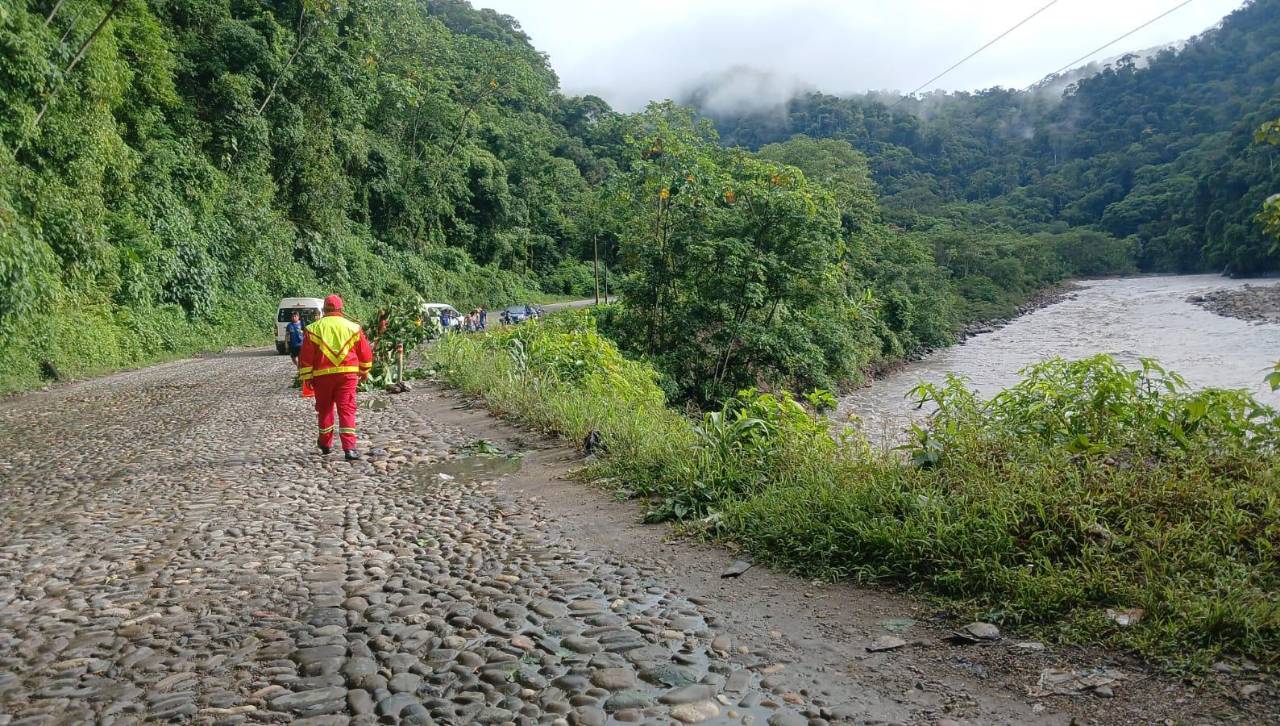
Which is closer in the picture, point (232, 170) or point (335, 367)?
point (335, 367)

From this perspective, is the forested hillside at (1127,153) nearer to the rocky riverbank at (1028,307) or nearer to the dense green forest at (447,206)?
the dense green forest at (447,206)

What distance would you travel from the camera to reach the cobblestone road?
2.99 meters

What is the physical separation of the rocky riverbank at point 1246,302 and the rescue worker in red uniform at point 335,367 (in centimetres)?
3555

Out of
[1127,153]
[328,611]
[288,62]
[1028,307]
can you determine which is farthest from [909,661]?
[1127,153]

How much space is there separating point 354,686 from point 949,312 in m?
39.2

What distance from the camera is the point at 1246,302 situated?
1339 inches

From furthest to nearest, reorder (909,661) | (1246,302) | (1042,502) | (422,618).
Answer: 1. (1246,302)
2. (1042,502)
3. (422,618)
4. (909,661)

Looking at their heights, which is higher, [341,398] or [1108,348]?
[341,398]

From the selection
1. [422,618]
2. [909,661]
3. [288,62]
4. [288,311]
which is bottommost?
[909,661]

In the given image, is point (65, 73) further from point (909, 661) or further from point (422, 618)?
point (909, 661)

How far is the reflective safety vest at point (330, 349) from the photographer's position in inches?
288

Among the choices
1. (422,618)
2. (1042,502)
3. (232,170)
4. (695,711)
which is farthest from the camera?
(232,170)

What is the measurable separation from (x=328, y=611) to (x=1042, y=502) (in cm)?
383

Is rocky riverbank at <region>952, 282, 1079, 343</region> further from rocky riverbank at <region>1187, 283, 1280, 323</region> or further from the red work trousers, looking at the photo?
the red work trousers
